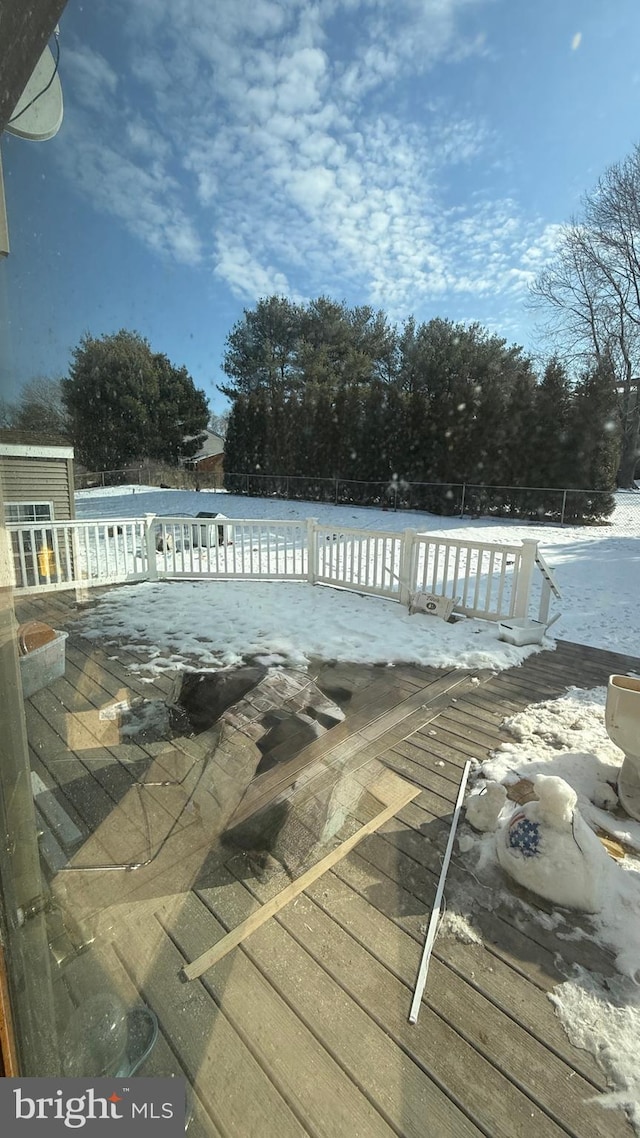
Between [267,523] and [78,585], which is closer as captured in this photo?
[78,585]

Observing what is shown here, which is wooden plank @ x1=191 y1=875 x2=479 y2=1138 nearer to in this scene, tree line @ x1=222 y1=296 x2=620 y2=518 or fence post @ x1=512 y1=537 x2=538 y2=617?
fence post @ x1=512 y1=537 x2=538 y2=617

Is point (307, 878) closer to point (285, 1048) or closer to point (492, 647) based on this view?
point (285, 1048)

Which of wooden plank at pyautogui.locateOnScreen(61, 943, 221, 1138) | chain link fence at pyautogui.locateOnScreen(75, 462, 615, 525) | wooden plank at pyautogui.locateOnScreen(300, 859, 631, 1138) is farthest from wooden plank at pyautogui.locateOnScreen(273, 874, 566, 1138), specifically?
chain link fence at pyautogui.locateOnScreen(75, 462, 615, 525)

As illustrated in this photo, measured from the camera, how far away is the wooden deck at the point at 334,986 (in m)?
0.70

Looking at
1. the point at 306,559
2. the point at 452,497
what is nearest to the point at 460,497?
the point at 452,497

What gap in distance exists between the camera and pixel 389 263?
2.61 metres

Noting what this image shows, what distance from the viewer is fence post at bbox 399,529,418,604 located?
3287 millimetres

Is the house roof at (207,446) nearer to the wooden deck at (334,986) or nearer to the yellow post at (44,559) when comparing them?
the yellow post at (44,559)

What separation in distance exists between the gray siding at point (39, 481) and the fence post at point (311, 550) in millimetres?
2555

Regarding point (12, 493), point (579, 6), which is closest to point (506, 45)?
point (579, 6)

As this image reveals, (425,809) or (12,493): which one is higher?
(12,493)

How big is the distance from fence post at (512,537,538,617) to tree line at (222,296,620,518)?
2848 millimetres

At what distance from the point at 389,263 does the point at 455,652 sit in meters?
2.22

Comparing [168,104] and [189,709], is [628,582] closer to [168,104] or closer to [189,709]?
[189,709]
